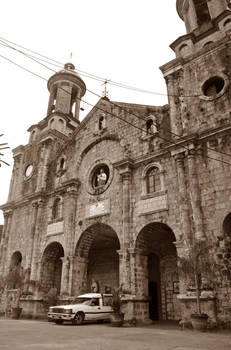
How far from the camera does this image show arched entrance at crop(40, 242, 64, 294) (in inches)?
731

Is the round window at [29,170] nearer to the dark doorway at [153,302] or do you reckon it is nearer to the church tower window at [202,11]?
the dark doorway at [153,302]

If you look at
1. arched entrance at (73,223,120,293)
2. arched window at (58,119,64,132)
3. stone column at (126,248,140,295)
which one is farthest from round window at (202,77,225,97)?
arched window at (58,119,64,132)

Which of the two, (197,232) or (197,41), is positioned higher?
(197,41)

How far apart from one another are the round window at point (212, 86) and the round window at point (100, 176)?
24.6 feet

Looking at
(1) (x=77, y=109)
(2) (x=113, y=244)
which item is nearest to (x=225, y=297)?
(2) (x=113, y=244)

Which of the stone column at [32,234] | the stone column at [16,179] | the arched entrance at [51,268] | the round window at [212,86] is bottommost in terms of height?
the arched entrance at [51,268]

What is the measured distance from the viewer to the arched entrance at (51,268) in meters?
18.6

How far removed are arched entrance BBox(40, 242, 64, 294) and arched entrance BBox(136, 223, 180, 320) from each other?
6426mm

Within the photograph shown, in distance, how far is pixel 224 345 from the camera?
6992 millimetres

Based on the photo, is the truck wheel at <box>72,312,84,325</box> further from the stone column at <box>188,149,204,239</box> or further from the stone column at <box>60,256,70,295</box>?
the stone column at <box>188,149,204,239</box>

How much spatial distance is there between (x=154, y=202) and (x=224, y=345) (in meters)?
7.93

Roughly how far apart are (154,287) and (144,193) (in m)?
6.27

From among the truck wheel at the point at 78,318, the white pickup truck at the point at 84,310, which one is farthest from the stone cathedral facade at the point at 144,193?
the truck wheel at the point at 78,318

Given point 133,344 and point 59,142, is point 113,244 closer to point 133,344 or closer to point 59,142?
point 59,142
